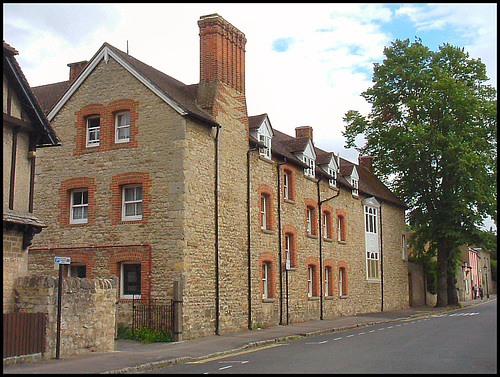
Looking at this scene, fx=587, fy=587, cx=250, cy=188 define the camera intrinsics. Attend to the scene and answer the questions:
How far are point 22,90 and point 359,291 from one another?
25128mm

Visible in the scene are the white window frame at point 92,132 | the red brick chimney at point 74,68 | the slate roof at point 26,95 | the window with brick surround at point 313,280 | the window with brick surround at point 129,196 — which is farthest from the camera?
the window with brick surround at point 313,280

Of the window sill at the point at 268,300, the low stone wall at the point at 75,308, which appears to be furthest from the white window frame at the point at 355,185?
the low stone wall at the point at 75,308

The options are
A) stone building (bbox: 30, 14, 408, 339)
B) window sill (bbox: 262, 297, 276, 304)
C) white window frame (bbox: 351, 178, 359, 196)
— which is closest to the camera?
stone building (bbox: 30, 14, 408, 339)

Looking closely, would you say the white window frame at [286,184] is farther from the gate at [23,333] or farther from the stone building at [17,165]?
the gate at [23,333]

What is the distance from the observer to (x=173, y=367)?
13.6 meters

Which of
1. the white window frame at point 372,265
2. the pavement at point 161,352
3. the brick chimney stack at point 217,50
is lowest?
the pavement at point 161,352

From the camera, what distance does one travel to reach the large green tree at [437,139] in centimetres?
3794

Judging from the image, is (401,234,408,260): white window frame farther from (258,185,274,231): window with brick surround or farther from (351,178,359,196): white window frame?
(258,185,274,231): window with brick surround

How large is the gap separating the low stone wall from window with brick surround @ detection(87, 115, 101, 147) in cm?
791

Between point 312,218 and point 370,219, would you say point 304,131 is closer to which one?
point 370,219

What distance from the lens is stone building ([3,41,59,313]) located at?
48.5 feet

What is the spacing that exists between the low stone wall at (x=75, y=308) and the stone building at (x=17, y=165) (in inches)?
24.6

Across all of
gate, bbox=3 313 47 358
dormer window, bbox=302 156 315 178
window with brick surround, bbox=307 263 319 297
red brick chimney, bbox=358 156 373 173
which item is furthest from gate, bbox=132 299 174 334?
red brick chimney, bbox=358 156 373 173

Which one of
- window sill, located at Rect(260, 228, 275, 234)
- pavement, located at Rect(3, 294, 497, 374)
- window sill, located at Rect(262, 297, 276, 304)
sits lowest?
pavement, located at Rect(3, 294, 497, 374)
